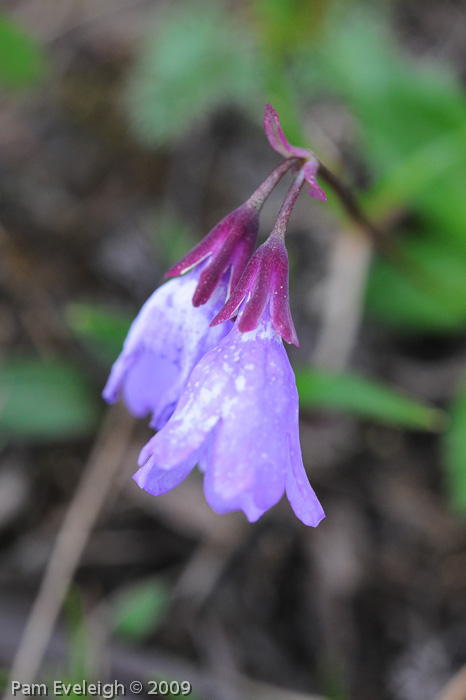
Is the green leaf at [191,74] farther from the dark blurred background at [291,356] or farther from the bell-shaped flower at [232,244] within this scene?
the bell-shaped flower at [232,244]

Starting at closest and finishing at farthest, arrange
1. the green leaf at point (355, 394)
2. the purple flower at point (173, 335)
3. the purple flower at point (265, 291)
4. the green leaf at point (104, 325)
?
the purple flower at point (265, 291) → the purple flower at point (173, 335) → the green leaf at point (355, 394) → the green leaf at point (104, 325)

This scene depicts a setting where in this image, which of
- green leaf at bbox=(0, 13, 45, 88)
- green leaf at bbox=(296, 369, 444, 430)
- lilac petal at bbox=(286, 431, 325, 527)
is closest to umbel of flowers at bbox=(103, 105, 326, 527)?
lilac petal at bbox=(286, 431, 325, 527)

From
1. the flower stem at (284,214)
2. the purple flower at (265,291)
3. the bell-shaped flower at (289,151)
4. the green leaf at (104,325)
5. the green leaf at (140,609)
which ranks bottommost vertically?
the green leaf at (140,609)

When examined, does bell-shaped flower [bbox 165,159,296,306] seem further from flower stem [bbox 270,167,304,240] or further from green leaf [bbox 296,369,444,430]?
green leaf [bbox 296,369,444,430]

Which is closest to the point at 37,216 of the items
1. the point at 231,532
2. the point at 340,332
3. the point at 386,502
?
the point at 340,332

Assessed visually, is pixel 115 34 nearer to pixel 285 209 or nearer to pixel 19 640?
pixel 285 209

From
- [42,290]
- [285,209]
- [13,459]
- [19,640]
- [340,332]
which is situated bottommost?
[19,640]

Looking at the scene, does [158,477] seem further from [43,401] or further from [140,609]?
[43,401]

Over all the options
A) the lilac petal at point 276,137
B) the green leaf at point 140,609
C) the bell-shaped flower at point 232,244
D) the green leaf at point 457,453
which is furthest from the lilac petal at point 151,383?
the green leaf at point 457,453
